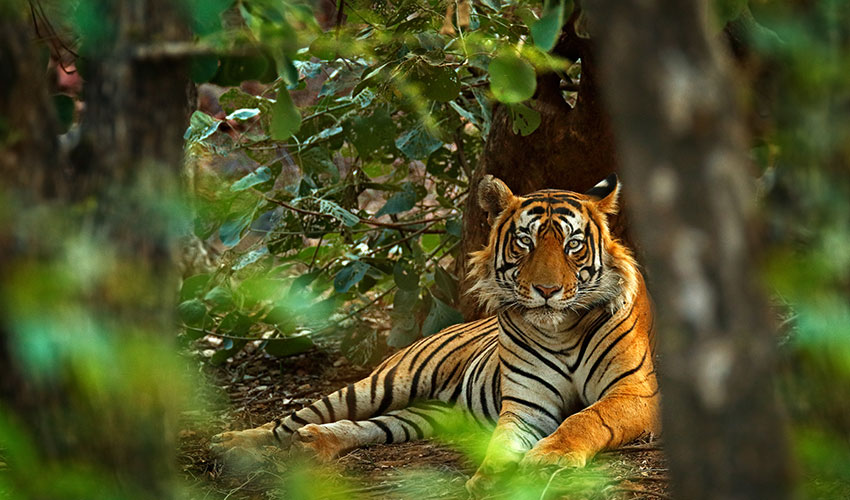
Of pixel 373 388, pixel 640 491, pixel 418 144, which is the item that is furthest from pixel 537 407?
pixel 418 144

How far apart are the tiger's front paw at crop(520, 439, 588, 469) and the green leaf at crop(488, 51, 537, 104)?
5.41ft

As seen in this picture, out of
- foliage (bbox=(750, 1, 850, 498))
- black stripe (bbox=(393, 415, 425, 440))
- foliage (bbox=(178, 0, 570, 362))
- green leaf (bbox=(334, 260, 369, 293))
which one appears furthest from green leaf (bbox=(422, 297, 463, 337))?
foliage (bbox=(750, 1, 850, 498))

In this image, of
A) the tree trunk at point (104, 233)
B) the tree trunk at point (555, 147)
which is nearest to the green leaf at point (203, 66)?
the tree trunk at point (104, 233)

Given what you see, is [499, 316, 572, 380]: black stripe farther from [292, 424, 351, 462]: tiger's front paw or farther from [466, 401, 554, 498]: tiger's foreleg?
[292, 424, 351, 462]: tiger's front paw

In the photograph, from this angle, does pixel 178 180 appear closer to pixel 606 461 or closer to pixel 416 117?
pixel 606 461

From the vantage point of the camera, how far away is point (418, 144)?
17.6 ft

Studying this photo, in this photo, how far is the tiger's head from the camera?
4094 millimetres

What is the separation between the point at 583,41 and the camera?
4.54m

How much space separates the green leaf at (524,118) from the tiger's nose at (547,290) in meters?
0.80

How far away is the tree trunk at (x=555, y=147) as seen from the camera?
475cm

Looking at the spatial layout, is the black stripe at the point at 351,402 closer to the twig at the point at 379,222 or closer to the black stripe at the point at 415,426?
the black stripe at the point at 415,426

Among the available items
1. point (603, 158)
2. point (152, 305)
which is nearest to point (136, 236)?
point (152, 305)

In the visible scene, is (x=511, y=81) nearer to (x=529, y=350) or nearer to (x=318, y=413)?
(x=529, y=350)

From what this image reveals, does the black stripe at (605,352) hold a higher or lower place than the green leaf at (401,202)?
lower
